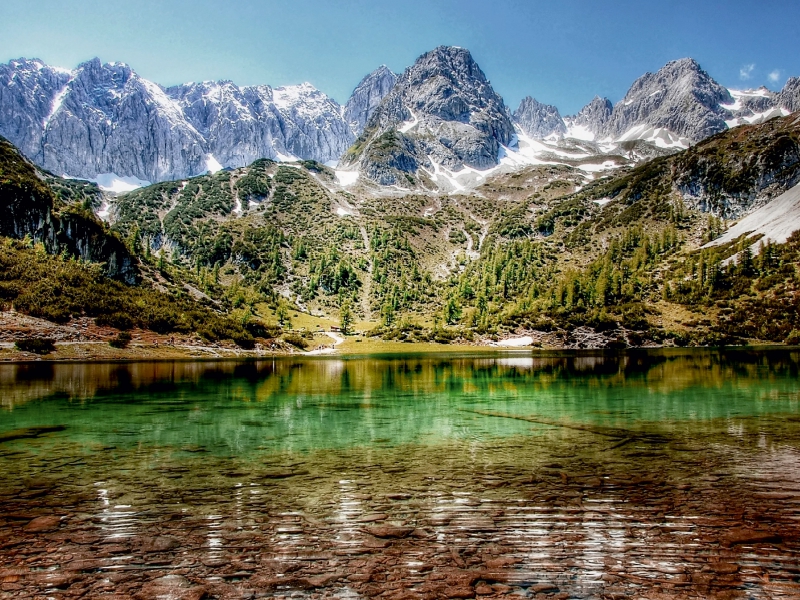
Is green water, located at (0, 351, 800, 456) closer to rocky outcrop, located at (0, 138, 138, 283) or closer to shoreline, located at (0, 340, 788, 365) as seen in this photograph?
shoreline, located at (0, 340, 788, 365)

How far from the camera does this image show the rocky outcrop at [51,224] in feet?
325

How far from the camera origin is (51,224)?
106 metres

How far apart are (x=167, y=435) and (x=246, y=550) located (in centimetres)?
1545

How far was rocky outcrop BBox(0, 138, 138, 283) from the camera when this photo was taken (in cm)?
9919

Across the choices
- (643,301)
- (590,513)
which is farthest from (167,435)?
(643,301)

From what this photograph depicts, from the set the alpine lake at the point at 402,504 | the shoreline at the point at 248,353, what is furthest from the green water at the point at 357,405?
the shoreline at the point at 248,353

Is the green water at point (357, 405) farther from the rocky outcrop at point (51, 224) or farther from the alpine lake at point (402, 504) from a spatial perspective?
the rocky outcrop at point (51, 224)

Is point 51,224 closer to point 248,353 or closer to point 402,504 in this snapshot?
point 248,353

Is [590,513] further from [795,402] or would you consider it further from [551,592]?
[795,402]

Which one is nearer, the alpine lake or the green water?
the alpine lake

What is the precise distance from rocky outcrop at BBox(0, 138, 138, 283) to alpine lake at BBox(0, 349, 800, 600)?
9144 cm

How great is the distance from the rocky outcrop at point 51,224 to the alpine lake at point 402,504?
91.4 metres

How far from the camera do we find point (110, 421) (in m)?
27.2

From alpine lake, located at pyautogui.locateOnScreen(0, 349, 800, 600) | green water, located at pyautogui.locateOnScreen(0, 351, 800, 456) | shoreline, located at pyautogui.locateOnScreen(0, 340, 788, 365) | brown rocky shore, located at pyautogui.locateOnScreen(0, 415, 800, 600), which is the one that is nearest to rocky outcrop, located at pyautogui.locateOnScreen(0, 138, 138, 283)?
shoreline, located at pyautogui.locateOnScreen(0, 340, 788, 365)
